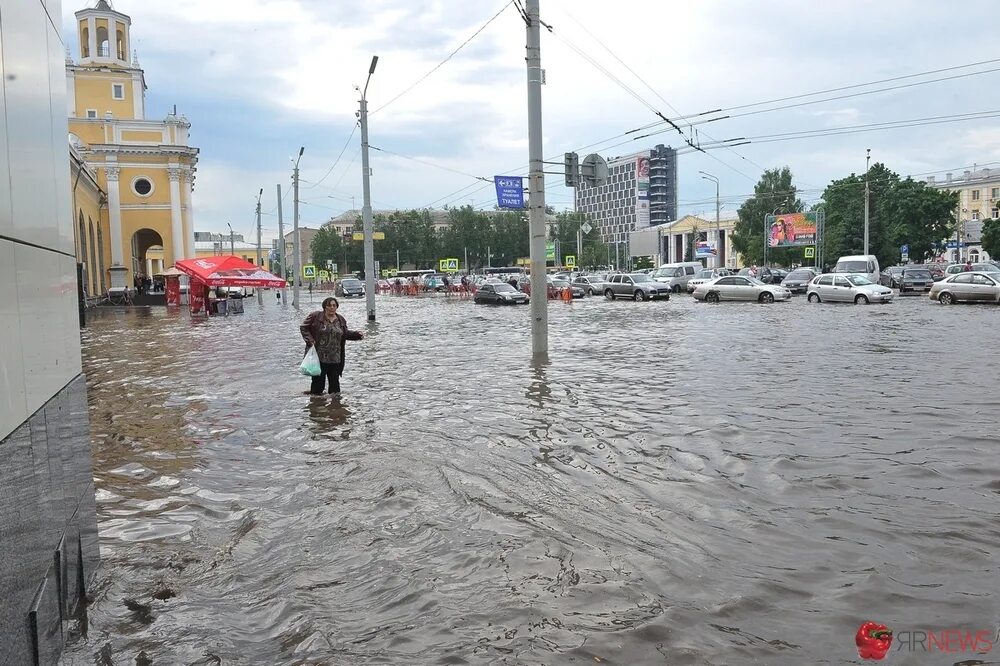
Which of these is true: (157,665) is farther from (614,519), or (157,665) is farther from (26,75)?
(614,519)

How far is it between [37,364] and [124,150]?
60274 mm

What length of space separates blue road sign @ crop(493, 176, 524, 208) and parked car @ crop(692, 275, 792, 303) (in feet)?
33.8

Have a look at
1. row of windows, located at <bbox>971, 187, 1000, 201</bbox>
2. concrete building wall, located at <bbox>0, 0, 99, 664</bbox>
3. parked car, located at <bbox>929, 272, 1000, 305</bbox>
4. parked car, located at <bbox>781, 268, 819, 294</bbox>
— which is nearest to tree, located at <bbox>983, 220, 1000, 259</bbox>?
parked car, located at <bbox>781, 268, 819, 294</bbox>

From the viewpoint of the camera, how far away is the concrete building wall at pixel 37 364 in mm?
2834

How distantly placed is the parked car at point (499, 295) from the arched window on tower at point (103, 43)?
37919 mm

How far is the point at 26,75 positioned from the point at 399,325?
24.9m

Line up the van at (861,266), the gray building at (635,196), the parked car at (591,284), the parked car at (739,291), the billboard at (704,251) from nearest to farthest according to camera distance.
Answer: the parked car at (739,291) → the van at (861,266) → the parked car at (591,284) → the billboard at (704,251) → the gray building at (635,196)

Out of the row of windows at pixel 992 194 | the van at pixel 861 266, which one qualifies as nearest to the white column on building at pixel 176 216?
the van at pixel 861 266

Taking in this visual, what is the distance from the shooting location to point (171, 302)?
4678 cm

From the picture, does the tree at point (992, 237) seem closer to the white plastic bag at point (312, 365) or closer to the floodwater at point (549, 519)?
the floodwater at point (549, 519)

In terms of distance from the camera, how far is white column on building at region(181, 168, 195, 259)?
2306 inches

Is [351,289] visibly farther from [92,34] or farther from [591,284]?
[92,34]

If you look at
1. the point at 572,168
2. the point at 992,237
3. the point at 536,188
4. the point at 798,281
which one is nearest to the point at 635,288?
the point at 798,281

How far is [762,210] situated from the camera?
104m
